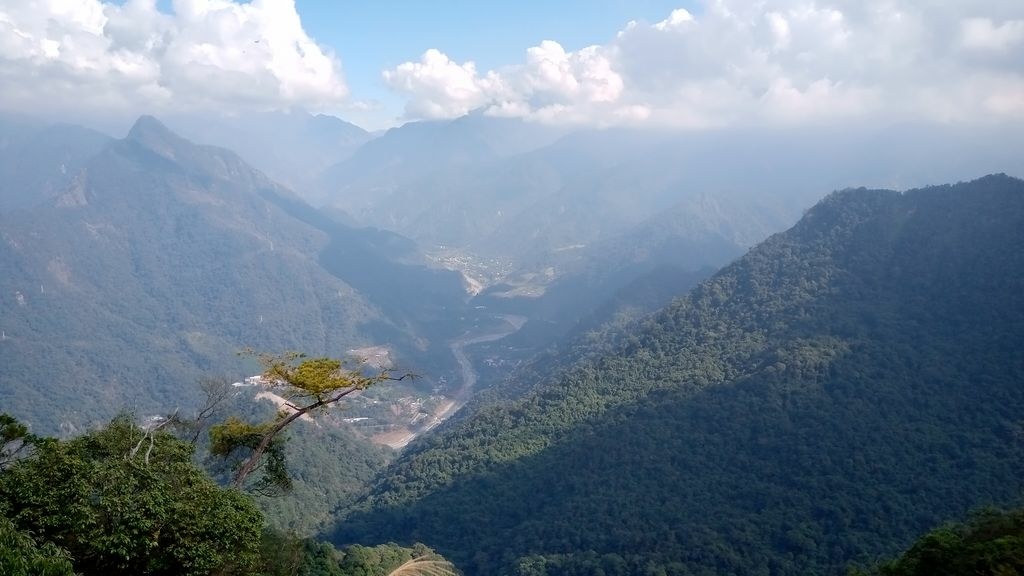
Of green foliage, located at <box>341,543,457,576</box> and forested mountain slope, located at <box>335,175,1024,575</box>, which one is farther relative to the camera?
forested mountain slope, located at <box>335,175,1024,575</box>

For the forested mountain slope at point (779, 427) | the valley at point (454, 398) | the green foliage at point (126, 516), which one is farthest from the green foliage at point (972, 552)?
the valley at point (454, 398)

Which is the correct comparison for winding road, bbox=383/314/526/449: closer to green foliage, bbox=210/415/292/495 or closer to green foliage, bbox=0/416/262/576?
green foliage, bbox=210/415/292/495

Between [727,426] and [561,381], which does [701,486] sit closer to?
[727,426]

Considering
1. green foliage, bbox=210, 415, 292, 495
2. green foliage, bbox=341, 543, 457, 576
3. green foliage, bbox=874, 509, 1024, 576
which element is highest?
green foliage, bbox=210, 415, 292, 495

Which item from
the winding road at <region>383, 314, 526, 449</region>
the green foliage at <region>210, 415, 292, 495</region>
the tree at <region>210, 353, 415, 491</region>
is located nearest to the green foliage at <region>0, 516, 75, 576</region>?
the tree at <region>210, 353, 415, 491</region>

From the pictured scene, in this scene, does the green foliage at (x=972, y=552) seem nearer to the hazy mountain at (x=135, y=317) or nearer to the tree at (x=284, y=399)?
the tree at (x=284, y=399)

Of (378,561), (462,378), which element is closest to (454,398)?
(462,378)

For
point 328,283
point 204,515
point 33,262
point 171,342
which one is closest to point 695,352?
point 204,515
